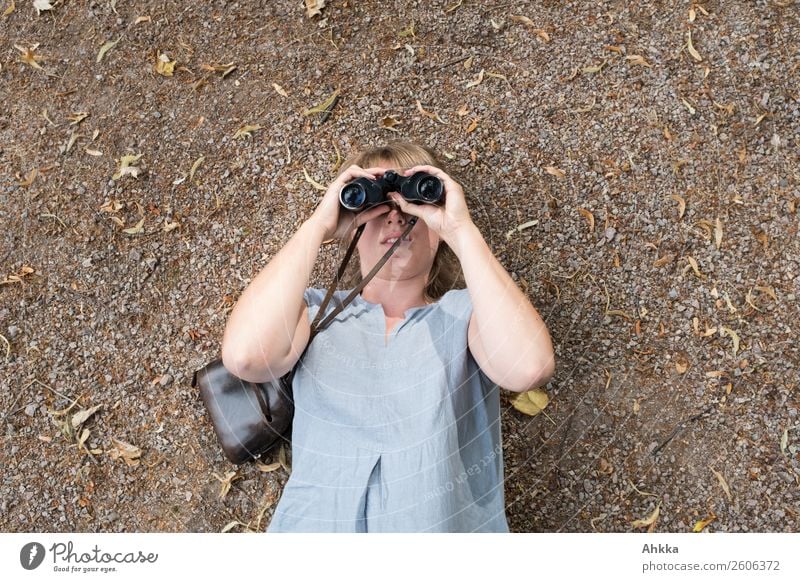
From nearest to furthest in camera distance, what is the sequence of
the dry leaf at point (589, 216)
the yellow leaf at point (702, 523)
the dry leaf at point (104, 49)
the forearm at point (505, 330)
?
the forearm at point (505, 330) → the yellow leaf at point (702, 523) → the dry leaf at point (589, 216) → the dry leaf at point (104, 49)

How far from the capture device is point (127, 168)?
1.47 metres

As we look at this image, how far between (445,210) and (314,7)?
0.62 m

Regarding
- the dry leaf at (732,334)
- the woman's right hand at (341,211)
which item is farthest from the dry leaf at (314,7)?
the dry leaf at (732,334)

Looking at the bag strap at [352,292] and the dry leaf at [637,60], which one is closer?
the bag strap at [352,292]

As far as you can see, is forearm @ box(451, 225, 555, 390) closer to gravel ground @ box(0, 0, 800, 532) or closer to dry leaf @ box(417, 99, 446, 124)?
gravel ground @ box(0, 0, 800, 532)

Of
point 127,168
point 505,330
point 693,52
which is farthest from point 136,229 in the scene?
point 693,52

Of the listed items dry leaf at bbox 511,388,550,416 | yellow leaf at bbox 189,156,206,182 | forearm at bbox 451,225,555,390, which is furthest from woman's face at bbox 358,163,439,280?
yellow leaf at bbox 189,156,206,182

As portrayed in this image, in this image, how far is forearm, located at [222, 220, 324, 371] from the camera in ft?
3.66

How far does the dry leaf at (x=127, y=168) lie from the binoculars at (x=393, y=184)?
0.55 metres

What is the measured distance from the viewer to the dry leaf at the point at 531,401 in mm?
1364

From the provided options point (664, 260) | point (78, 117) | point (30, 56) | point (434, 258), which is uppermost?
point (30, 56)

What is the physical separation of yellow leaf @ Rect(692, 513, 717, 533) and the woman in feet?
1.20

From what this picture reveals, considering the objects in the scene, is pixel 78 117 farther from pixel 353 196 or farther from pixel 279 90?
pixel 353 196

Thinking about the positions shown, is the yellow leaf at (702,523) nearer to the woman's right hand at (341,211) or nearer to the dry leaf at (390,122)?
the woman's right hand at (341,211)
